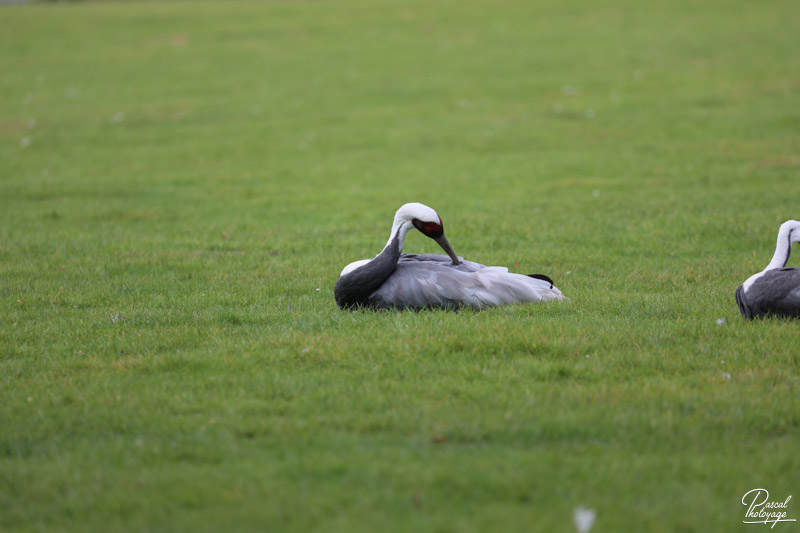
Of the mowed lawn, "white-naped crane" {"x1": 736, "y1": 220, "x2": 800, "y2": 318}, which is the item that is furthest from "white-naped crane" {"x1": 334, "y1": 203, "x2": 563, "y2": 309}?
"white-naped crane" {"x1": 736, "y1": 220, "x2": 800, "y2": 318}

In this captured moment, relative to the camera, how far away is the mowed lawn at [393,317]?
446 centimetres

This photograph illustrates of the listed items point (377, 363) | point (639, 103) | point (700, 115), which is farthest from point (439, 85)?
point (377, 363)

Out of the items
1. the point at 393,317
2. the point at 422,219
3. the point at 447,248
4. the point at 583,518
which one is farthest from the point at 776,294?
the point at 583,518

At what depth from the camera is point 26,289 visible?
8.92m

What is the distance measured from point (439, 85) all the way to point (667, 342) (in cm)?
2020

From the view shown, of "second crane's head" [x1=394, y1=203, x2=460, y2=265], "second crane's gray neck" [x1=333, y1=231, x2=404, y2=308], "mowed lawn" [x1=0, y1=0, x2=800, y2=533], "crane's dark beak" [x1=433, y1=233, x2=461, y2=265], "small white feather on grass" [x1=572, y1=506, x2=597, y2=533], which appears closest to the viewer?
"small white feather on grass" [x1=572, y1=506, x2=597, y2=533]

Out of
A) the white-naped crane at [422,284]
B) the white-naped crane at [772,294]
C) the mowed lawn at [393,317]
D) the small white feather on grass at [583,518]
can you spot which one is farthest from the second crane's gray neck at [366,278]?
the small white feather on grass at [583,518]

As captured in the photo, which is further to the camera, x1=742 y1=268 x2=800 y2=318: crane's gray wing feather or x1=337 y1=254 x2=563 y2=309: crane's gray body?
x1=337 y1=254 x2=563 y2=309: crane's gray body

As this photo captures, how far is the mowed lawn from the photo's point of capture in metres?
4.46

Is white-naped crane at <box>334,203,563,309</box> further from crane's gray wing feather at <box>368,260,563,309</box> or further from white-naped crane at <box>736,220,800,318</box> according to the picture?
white-naped crane at <box>736,220,800,318</box>

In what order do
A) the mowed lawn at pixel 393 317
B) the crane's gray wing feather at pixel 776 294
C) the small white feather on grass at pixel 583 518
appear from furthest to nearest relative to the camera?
1. the crane's gray wing feather at pixel 776 294
2. the mowed lawn at pixel 393 317
3. the small white feather on grass at pixel 583 518

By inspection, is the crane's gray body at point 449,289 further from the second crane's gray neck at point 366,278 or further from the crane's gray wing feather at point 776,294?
the crane's gray wing feather at point 776,294

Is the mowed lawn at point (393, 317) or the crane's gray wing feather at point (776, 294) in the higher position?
the crane's gray wing feather at point (776, 294)

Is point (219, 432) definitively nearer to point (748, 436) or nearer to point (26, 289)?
point (748, 436)
